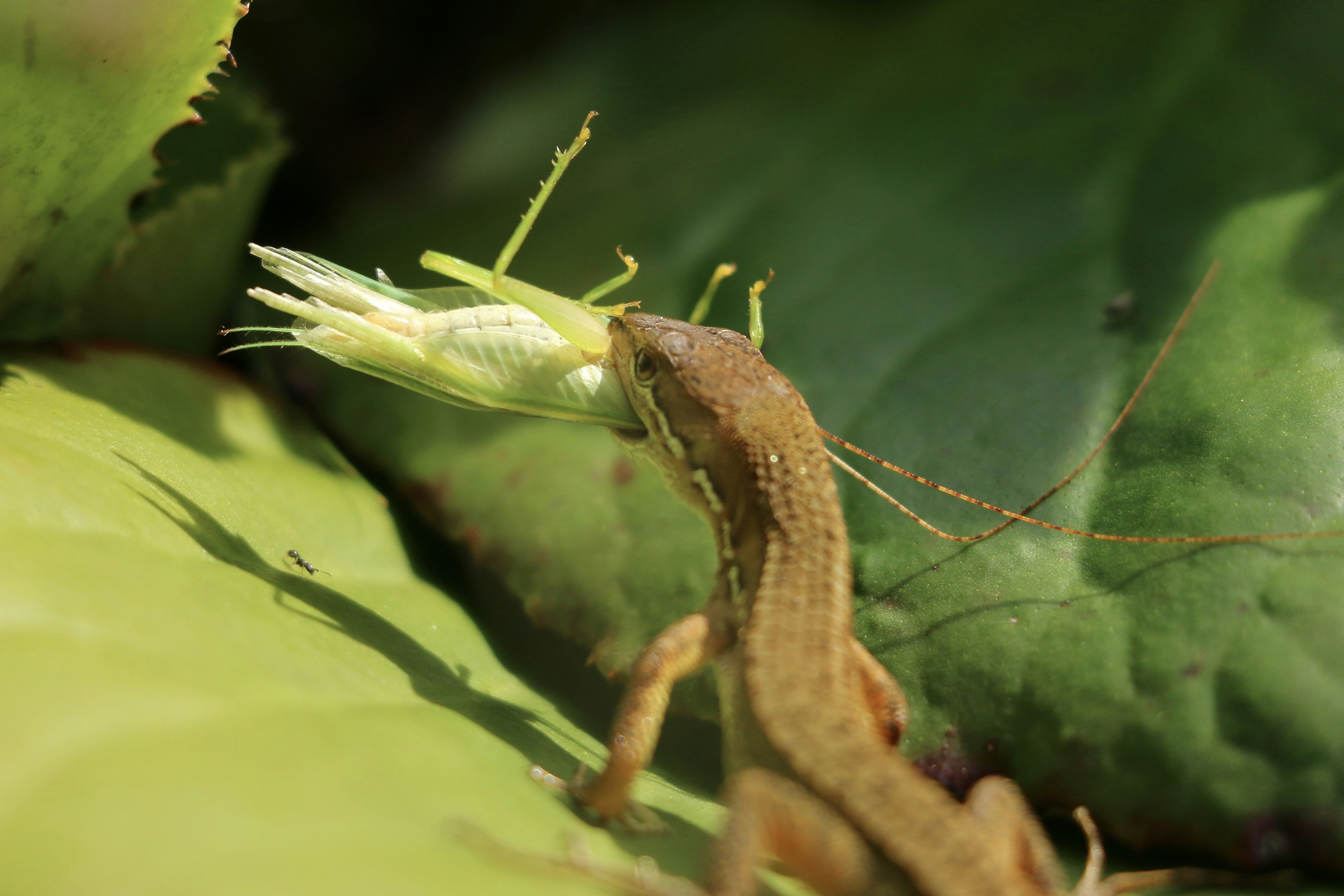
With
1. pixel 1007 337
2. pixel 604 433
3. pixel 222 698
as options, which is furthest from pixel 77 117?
pixel 1007 337

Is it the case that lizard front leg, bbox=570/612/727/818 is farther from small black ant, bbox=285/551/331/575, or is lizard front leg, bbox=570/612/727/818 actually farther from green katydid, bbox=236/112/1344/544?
small black ant, bbox=285/551/331/575

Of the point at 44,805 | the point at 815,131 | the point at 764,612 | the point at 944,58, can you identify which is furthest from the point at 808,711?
the point at 944,58

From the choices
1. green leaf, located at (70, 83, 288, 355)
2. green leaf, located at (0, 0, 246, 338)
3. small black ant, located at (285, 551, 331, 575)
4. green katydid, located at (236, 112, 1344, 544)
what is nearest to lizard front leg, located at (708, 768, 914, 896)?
green katydid, located at (236, 112, 1344, 544)

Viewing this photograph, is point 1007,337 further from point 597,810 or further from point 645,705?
point 597,810

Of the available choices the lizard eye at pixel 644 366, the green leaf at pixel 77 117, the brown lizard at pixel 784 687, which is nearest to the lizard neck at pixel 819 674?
the brown lizard at pixel 784 687

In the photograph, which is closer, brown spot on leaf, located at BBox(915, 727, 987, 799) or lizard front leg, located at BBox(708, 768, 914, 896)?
lizard front leg, located at BBox(708, 768, 914, 896)

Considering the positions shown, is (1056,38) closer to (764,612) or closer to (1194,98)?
(1194,98)
